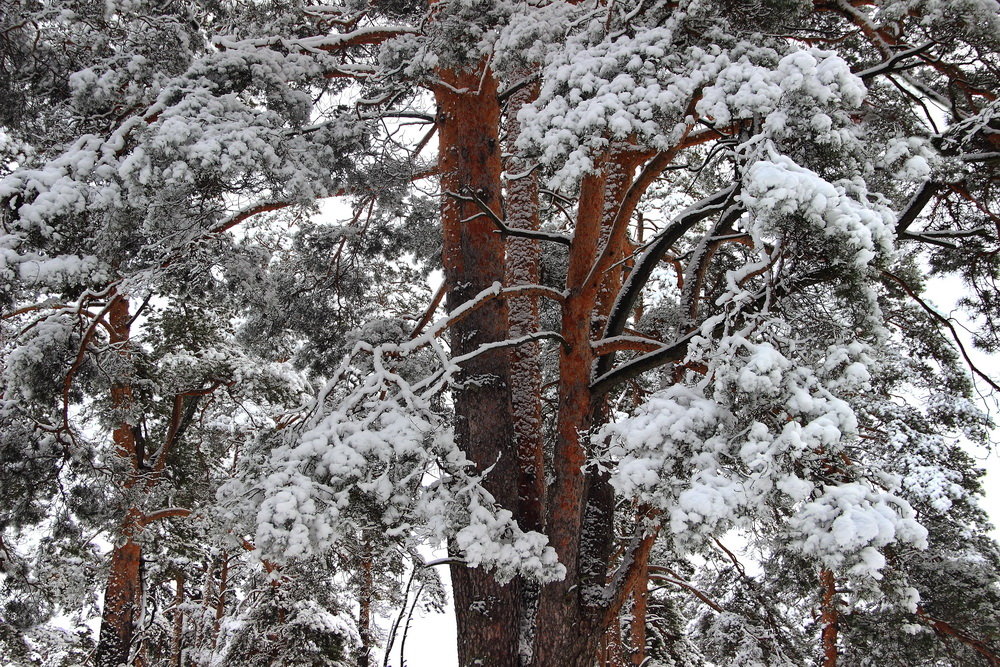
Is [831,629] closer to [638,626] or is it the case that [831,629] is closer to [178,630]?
[638,626]

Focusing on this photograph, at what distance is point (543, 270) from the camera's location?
655 cm

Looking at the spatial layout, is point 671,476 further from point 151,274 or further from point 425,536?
point 151,274

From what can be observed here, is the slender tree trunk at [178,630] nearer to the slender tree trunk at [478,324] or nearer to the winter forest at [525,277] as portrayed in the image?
the winter forest at [525,277]

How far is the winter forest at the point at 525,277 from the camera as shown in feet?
9.36

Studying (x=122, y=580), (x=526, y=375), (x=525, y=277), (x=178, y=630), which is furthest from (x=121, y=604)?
(x=525, y=277)

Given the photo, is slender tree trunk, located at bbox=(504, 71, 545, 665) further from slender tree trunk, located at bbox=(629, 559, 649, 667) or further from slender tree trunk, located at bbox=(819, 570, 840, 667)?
slender tree trunk, located at bbox=(819, 570, 840, 667)

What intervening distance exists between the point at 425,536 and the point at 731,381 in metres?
1.81

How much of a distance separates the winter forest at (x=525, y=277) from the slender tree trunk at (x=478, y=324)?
0.09ft

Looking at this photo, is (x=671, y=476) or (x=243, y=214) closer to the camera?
(x=671, y=476)

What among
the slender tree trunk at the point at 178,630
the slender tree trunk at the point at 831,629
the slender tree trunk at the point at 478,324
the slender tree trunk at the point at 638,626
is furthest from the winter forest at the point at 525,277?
the slender tree trunk at the point at 178,630

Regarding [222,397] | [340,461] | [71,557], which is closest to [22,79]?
[340,461]

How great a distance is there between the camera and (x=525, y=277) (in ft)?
18.9

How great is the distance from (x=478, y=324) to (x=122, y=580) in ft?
21.3

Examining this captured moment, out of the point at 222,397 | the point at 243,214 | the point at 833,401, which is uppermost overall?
the point at 222,397
